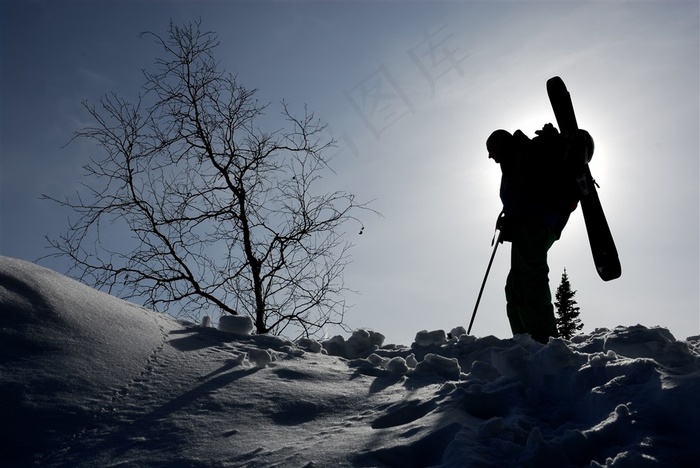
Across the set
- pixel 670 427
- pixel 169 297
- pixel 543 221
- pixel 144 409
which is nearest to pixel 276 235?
pixel 169 297

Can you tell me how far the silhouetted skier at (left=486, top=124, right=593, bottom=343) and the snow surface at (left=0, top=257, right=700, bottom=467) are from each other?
44.2 inches

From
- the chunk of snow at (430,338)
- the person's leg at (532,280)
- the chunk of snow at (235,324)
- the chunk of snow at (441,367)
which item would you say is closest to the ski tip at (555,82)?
the person's leg at (532,280)

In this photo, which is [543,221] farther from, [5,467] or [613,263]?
[5,467]

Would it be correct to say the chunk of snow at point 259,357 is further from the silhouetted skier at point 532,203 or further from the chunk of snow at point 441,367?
the silhouetted skier at point 532,203

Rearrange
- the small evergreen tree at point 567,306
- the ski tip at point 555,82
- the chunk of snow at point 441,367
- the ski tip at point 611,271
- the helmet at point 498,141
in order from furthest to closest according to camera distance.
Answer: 1. the small evergreen tree at point 567,306
2. the ski tip at point 555,82
3. the ski tip at point 611,271
4. the helmet at point 498,141
5. the chunk of snow at point 441,367

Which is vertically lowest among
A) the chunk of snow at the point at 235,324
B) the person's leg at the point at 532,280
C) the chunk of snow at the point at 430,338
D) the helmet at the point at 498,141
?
the chunk of snow at the point at 235,324

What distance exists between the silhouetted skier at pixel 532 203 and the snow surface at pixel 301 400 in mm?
1123

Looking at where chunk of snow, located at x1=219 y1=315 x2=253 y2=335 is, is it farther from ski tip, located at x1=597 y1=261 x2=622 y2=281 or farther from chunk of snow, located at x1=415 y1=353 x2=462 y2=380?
ski tip, located at x1=597 y1=261 x2=622 y2=281

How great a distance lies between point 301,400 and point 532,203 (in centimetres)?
302

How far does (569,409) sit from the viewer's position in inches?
96.5

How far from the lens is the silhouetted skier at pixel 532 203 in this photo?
4777mm

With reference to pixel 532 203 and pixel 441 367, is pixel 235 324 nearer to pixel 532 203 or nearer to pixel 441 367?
pixel 441 367

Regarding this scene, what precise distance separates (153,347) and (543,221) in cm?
336

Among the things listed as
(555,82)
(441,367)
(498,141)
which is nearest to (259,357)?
(441,367)
